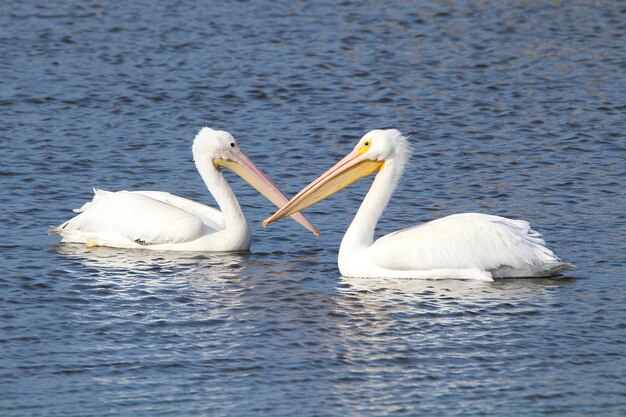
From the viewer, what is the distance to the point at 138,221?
29.9 ft

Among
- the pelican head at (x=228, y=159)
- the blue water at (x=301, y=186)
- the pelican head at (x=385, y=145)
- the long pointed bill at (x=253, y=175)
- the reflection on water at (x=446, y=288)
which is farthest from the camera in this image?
the long pointed bill at (x=253, y=175)

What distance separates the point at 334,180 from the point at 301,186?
1588 millimetres

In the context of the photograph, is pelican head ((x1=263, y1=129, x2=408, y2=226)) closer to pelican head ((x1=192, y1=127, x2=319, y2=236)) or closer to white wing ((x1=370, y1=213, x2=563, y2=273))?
pelican head ((x1=192, y1=127, x2=319, y2=236))

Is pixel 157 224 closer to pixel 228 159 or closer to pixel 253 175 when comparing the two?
pixel 228 159

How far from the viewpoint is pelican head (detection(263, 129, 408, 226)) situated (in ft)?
28.4

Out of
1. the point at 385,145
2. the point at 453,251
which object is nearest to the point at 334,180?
→ the point at 385,145

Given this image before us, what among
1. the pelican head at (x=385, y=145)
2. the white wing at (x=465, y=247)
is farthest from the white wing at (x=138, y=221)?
the white wing at (x=465, y=247)

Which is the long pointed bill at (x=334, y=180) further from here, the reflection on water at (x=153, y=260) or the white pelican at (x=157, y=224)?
the reflection on water at (x=153, y=260)

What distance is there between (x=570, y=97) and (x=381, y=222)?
161 inches

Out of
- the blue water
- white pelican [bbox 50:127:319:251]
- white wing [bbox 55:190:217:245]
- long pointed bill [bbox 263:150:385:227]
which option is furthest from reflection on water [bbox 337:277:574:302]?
white wing [bbox 55:190:217:245]

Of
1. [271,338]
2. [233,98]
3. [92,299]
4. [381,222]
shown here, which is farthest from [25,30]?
[271,338]

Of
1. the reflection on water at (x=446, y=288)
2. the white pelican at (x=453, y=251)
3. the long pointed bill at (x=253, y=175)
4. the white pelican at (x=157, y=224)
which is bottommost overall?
the reflection on water at (x=446, y=288)

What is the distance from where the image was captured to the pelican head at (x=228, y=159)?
31.0ft

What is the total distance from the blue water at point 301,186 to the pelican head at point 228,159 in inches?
12.3
